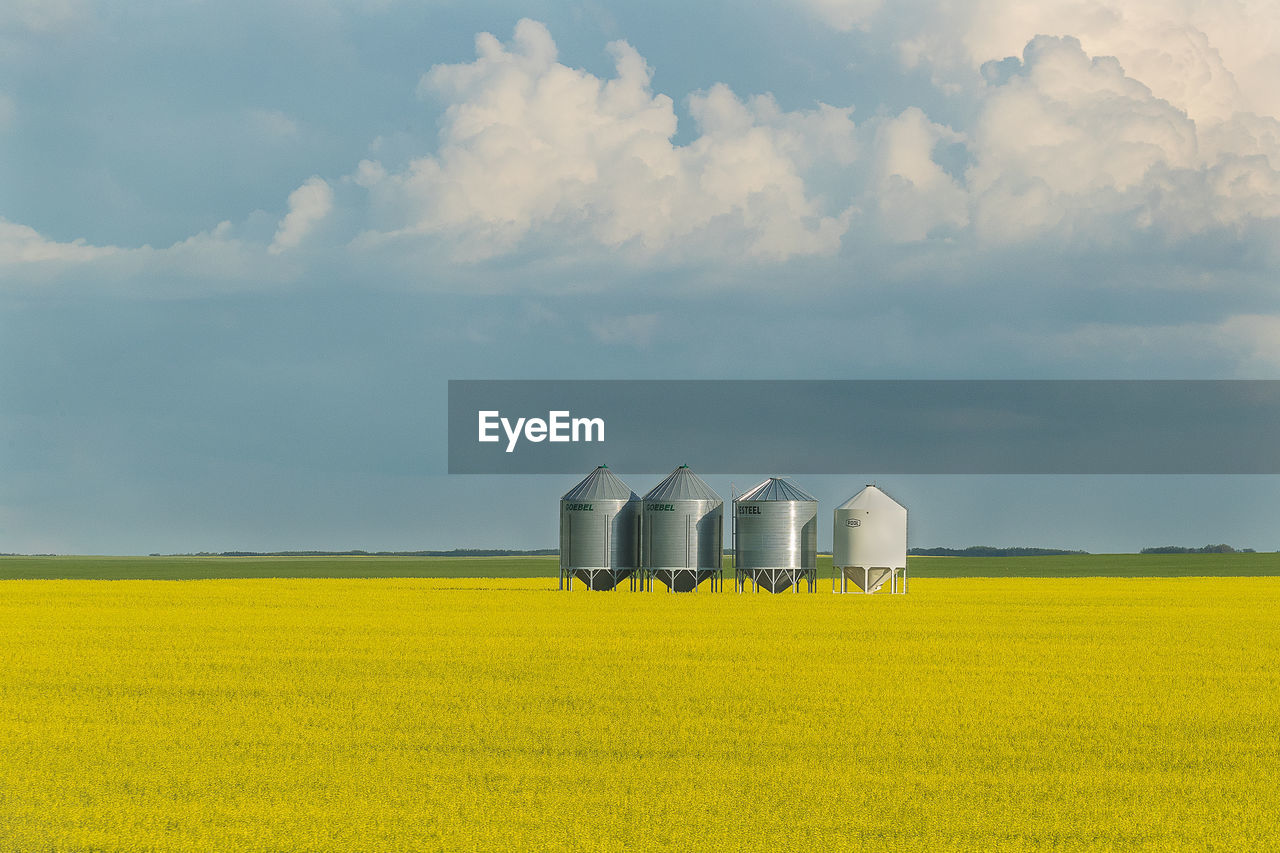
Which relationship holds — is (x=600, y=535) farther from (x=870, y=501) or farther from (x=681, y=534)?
(x=870, y=501)

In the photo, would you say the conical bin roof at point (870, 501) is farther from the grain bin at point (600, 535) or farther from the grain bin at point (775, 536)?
the grain bin at point (600, 535)

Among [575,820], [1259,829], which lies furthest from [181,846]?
[1259,829]

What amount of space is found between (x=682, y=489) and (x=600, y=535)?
5055mm

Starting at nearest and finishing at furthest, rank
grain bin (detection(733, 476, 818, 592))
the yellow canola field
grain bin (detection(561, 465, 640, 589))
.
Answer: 1. the yellow canola field
2. grain bin (detection(733, 476, 818, 592))
3. grain bin (detection(561, 465, 640, 589))

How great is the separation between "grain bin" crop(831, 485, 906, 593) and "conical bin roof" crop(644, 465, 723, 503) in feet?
22.5

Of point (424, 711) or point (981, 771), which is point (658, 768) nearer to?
point (981, 771)

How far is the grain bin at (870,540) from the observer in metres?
71.2

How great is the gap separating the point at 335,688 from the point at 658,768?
35.4ft

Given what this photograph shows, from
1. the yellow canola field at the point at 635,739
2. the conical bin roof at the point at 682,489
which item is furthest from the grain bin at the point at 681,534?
the yellow canola field at the point at 635,739

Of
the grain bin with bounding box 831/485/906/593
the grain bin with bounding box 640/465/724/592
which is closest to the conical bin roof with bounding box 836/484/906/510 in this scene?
the grain bin with bounding box 831/485/906/593

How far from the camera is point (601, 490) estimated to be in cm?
7312

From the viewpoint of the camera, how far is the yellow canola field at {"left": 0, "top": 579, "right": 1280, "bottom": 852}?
15.5m

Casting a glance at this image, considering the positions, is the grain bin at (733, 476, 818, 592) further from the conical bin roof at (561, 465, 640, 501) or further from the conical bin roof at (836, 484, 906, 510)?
the conical bin roof at (561, 465, 640, 501)

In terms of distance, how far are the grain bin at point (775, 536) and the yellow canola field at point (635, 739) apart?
2668 centimetres
